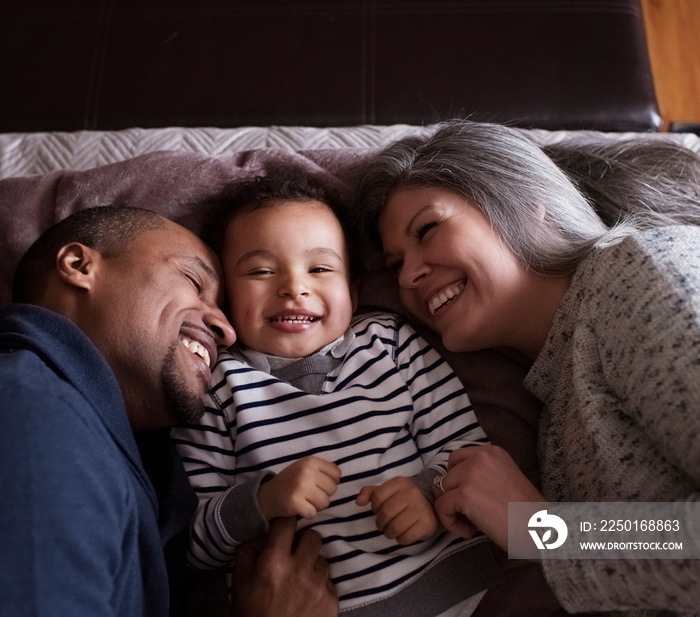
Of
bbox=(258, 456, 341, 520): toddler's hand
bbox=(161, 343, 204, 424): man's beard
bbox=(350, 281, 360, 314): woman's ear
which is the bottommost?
bbox=(258, 456, 341, 520): toddler's hand

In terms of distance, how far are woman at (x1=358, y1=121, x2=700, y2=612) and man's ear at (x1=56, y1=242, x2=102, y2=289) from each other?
0.53 metres

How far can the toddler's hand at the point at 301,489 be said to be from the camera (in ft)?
3.09

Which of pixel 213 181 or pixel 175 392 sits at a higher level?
pixel 213 181

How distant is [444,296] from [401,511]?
40 centimetres

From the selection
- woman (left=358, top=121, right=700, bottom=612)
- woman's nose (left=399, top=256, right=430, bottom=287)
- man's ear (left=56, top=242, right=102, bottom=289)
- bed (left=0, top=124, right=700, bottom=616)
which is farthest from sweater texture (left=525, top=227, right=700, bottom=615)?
man's ear (left=56, top=242, right=102, bottom=289)

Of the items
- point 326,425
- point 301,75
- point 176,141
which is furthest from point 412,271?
point 301,75

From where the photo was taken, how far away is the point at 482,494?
98cm

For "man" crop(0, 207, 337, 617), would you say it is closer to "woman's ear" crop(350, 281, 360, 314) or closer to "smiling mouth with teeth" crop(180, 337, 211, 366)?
"smiling mouth with teeth" crop(180, 337, 211, 366)

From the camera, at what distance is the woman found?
0.86 m

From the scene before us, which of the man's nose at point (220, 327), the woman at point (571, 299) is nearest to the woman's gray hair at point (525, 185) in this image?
the woman at point (571, 299)

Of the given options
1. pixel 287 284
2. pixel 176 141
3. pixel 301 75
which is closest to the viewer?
pixel 287 284

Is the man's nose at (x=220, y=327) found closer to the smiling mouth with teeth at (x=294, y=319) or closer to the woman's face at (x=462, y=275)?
the smiling mouth with teeth at (x=294, y=319)

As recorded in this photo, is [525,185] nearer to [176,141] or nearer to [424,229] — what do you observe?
[424,229]

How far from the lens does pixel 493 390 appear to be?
4.14 feet
